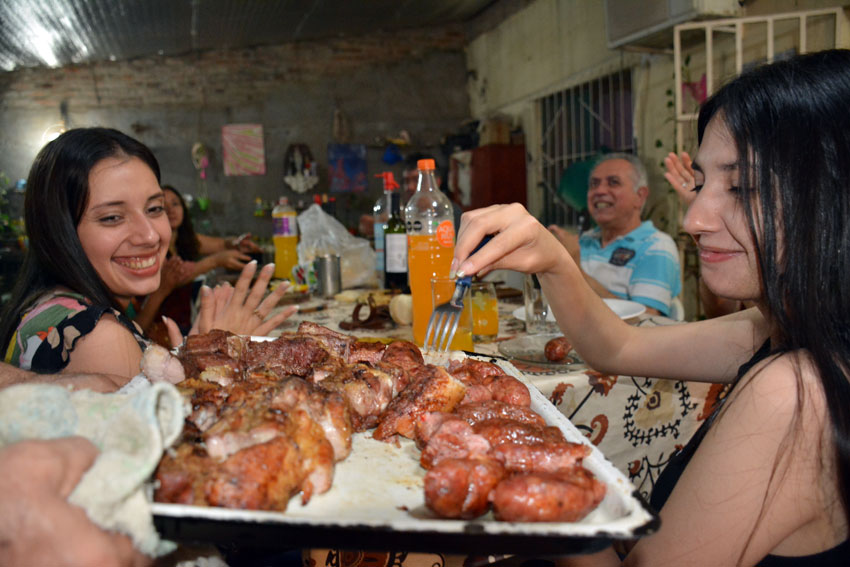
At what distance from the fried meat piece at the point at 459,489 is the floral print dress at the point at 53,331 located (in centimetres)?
131

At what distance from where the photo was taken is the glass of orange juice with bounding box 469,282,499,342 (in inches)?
100

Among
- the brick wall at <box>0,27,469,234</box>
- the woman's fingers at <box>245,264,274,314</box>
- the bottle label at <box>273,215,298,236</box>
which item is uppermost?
the brick wall at <box>0,27,469,234</box>

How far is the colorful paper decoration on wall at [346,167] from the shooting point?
445 inches

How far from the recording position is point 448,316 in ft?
5.51

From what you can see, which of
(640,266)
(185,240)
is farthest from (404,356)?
(185,240)

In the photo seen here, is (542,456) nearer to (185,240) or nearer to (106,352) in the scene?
(106,352)

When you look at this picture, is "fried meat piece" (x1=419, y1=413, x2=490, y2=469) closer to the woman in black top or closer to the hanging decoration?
the woman in black top

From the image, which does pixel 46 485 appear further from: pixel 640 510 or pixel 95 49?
pixel 95 49

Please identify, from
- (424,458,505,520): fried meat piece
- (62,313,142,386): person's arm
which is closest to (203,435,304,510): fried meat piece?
(424,458,505,520): fried meat piece

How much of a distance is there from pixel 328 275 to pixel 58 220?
6.39ft

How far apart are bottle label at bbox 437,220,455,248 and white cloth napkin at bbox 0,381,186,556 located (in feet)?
4.95

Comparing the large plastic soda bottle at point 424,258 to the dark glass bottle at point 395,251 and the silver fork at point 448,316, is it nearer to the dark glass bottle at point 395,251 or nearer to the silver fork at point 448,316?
the silver fork at point 448,316

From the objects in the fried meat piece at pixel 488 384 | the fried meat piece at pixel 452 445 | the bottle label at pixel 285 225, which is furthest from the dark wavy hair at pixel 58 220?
the bottle label at pixel 285 225

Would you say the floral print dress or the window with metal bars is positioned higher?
the window with metal bars
